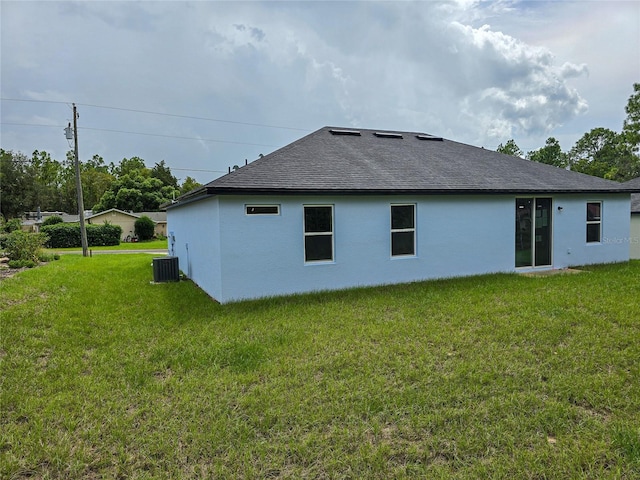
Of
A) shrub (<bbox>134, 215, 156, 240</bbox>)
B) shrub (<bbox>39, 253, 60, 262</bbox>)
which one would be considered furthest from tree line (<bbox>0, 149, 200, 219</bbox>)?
shrub (<bbox>39, 253, 60, 262</bbox>)

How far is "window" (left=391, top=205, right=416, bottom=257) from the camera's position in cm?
956

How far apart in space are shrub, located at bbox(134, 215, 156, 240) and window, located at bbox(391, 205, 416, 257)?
105ft

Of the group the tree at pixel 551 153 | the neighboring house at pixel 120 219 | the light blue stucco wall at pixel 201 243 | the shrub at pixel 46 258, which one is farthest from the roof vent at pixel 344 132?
the tree at pixel 551 153

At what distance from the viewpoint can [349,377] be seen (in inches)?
167

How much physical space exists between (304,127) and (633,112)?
28.0 m

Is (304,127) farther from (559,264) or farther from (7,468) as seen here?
(7,468)

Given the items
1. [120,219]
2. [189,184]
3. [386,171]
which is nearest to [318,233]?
[386,171]

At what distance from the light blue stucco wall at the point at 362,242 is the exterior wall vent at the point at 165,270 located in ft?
1.78

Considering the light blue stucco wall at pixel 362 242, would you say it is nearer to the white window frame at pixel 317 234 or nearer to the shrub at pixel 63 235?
the white window frame at pixel 317 234

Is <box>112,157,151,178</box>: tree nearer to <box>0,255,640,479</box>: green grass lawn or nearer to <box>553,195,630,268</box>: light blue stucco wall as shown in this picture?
<box>0,255,640,479</box>: green grass lawn

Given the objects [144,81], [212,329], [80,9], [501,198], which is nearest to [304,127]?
[144,81]

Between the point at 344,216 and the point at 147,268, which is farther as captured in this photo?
the point at 147,268

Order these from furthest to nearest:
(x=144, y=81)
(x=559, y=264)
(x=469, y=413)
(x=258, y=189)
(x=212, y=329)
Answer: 1. (x=144, y=81)
2. (x=559, y=264)
3. (x=258, y=189)
4. (x=212, y=329)
5. (x=469, y=413)

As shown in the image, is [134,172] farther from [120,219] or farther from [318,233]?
[318,233]
